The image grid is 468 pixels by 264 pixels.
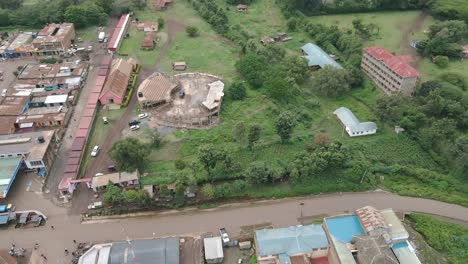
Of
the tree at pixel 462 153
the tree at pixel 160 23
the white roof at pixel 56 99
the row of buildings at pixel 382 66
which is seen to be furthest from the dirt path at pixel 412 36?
the white roof at pixel 56 99

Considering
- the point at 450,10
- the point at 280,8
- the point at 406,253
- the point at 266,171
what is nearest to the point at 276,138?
the point at 266,171

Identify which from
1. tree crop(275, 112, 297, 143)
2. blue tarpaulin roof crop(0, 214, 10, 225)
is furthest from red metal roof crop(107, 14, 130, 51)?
blue tarpaulin roof crop(0, 214, 10, 225)

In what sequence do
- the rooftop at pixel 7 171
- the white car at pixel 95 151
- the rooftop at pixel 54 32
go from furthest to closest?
the rooftop at pixel 54 32
the white car at pixel 95 151
the rooftop at pixel 7 171

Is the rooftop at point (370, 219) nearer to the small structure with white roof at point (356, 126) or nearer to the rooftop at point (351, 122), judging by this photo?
the small structure with white roof at point (356, 126)

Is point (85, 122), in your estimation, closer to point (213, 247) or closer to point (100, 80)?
point (100, 80)

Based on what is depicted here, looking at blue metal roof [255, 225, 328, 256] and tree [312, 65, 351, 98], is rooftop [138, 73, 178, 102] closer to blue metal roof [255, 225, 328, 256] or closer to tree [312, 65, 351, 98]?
tree [312, 65, 351, 98]
